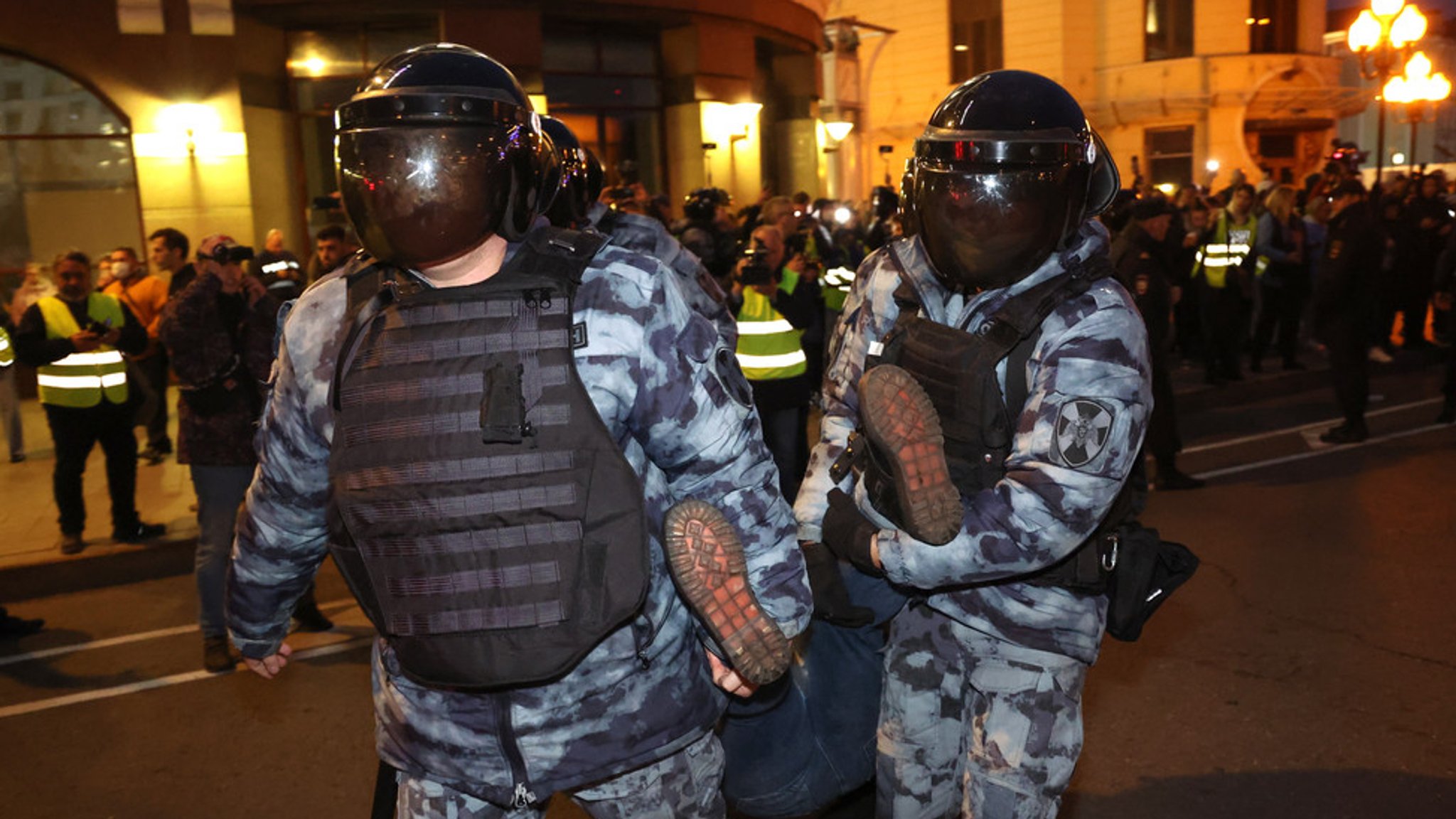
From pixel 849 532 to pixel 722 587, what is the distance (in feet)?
2.02

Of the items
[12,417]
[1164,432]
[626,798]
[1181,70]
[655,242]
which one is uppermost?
[1181,70]

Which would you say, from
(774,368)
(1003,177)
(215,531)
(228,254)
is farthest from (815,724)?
(774,368)

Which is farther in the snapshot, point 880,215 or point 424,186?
point 880,215

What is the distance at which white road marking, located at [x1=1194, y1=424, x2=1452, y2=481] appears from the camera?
320 inches

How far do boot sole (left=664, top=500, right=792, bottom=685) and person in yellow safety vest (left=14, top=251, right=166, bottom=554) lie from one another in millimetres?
5823

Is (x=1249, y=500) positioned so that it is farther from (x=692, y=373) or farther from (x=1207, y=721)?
(x=692, y=373)

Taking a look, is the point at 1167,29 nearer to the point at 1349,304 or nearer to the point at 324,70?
the point at 324,70

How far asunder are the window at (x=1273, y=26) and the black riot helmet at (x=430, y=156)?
31273mm

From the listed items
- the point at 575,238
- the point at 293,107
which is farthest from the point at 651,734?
the point at 293,107

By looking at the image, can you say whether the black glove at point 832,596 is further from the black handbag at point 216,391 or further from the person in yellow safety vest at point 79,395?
the person in yellow safety vest at point 79,395

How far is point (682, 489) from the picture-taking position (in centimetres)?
209

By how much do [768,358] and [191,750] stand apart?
342cm

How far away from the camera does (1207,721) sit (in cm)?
427

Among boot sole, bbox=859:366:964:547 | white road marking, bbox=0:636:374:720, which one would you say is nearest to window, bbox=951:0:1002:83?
white road marking, bbox=0:636:374:720
